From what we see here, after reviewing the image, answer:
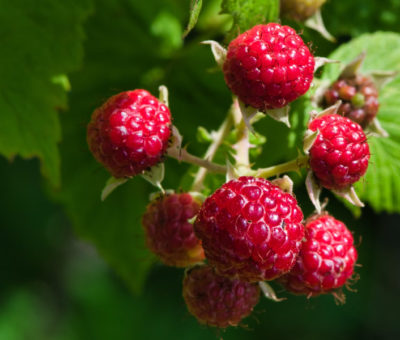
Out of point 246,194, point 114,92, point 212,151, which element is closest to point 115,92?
point 114,92

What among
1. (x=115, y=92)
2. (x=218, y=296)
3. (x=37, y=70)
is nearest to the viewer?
(x=218, y=296)

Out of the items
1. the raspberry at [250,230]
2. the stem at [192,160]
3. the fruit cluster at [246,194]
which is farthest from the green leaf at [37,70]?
the raspberry at [250,230]

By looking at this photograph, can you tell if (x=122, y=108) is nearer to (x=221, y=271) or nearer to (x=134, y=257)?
(x=221, y=271)

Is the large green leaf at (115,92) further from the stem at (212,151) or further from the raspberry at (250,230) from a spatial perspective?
the raspberry at (250,230)

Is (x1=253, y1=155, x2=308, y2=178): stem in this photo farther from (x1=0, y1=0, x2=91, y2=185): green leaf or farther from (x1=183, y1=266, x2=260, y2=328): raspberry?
(x1=0, y1=0, x2=91, y2=185): green leaf

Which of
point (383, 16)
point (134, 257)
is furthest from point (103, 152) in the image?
point (383, 16)

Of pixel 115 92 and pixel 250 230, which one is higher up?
pixel 250 230

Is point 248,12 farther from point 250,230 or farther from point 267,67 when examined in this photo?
point 250,230
